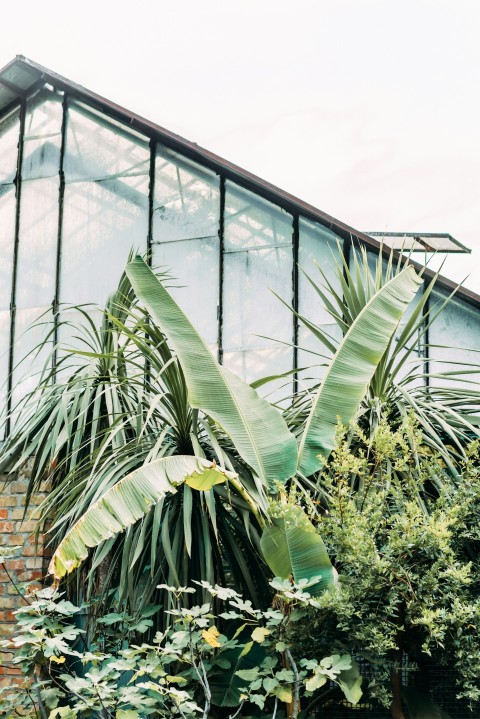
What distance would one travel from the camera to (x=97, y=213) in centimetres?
737

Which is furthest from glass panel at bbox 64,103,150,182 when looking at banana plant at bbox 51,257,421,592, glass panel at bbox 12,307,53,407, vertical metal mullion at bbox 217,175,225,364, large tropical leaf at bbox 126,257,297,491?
large tropical leaf at bbox 126,257,297,491

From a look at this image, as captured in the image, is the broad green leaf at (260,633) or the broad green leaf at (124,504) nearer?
the broad green leaf at (124,504)

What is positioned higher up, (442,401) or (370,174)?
(370,174)

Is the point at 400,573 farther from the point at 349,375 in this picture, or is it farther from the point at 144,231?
the point at 144,231

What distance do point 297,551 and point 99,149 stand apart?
482 centimetres

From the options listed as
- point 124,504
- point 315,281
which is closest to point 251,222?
point 315,281

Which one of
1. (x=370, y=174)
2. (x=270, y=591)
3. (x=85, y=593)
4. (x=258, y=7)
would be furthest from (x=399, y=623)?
(x=370, y=174)

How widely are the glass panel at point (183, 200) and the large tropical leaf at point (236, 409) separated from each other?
3.00m

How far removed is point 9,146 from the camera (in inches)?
310

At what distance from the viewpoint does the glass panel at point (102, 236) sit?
7.23m

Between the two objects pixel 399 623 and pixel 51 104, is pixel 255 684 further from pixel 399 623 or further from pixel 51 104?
pixel 51 104

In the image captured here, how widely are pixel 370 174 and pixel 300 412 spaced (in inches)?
483

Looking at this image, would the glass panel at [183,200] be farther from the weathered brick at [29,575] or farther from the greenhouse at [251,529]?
the weathered brick at [29,575]

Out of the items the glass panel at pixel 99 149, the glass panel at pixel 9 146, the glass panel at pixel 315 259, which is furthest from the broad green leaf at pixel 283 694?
the glass panel at pixel 9 146
